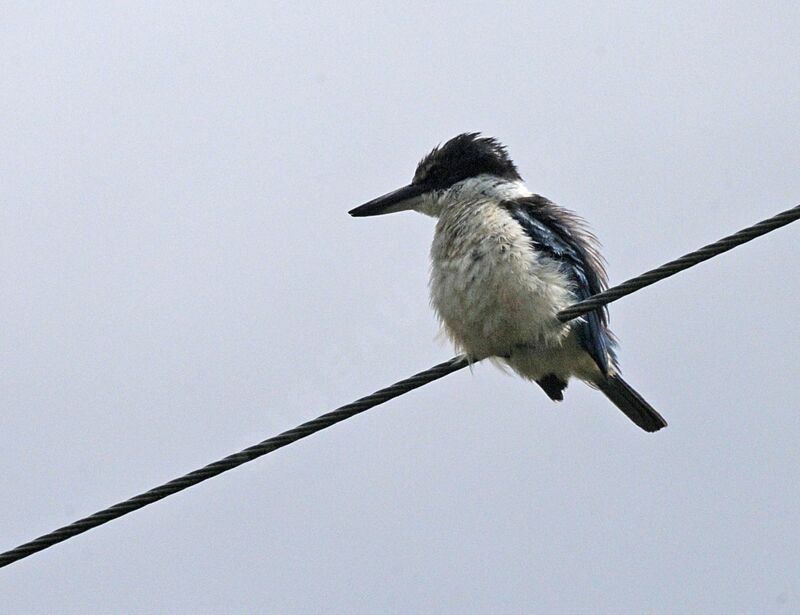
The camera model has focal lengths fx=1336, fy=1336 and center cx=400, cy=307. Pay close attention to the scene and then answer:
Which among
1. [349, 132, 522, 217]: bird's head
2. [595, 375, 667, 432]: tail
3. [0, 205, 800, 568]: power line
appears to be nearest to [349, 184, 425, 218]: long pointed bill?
[349, 132, 522, 217]: bird's head

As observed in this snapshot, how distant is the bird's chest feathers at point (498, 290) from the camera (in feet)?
18.2

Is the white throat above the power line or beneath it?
above

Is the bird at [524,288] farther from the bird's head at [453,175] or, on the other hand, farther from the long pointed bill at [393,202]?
the long pointed bill at [393,202]

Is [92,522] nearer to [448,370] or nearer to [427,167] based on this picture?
[448,370]

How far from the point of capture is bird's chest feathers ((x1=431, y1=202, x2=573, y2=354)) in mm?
5551

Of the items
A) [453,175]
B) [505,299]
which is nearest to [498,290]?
[505,299]

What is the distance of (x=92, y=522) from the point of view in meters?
4.14

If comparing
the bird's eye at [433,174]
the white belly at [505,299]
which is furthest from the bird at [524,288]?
the bird's eye at [433,174]

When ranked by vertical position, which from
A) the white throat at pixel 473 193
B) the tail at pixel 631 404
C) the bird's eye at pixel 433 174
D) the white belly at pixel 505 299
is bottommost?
the tail at pixel 631 404

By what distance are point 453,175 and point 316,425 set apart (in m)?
2.64

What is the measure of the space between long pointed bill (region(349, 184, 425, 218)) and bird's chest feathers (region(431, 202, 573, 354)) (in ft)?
3.22

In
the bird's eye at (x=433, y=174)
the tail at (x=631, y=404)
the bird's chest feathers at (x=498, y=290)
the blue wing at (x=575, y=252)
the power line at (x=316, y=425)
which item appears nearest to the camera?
the power line at (x=316, y=425)

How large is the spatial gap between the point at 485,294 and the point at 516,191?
1018mm

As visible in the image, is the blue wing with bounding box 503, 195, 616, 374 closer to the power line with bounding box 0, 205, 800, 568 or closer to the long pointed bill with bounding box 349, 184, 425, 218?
the long pointed bill with bounding box 349, 184, 425, 218
